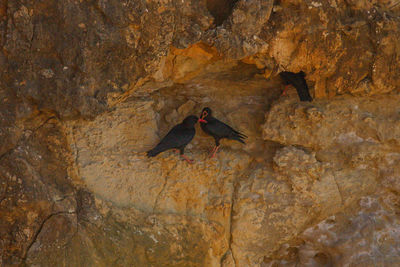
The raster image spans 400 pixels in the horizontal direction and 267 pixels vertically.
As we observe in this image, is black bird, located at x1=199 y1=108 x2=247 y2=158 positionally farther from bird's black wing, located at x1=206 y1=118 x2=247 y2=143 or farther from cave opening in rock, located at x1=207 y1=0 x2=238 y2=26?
cave opening in rock, located at x1=207 y1=0 x2=238 y2=26

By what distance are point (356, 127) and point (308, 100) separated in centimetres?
54

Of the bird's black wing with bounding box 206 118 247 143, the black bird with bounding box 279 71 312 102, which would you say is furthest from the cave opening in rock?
the bird's black wing with bounding box 206 118 247 143

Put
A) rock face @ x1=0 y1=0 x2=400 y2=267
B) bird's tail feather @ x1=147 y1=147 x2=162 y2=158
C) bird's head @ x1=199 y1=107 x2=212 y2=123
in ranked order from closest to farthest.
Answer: rock face @ x1=0 y1=0 x2=400 y2=267 < bird's tail feather @ x1=147 y1=147 x2=162 y2=158 < bird's head @ x1=199 y1=107 x2=212 y2=123

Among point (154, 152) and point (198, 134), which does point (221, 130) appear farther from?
point (154, 152)

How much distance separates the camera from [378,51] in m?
3.79

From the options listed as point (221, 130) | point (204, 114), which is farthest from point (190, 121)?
point (221, 130)

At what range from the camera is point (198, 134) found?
14.7 feet

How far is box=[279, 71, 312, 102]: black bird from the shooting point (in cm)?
405

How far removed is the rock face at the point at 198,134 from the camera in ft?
10.7

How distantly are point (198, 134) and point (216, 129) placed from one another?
44 centimetres

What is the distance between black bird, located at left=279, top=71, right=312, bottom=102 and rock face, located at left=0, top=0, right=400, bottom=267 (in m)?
0.08

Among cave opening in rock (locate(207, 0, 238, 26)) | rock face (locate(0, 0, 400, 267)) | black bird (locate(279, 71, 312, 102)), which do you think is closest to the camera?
rock face (locate(0, 0, 400, 267))

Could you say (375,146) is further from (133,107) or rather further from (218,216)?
(133,107)

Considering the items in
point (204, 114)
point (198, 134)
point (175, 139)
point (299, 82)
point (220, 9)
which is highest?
point (220, 9)
